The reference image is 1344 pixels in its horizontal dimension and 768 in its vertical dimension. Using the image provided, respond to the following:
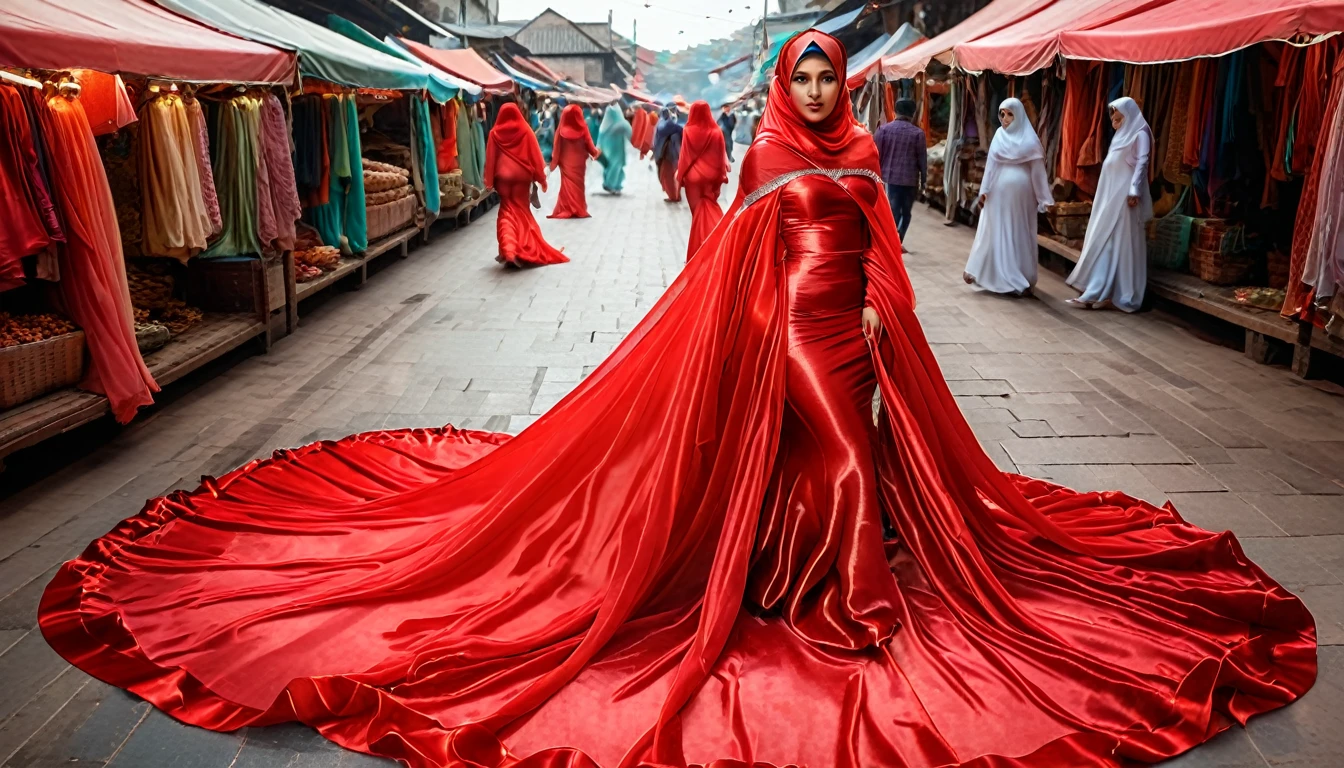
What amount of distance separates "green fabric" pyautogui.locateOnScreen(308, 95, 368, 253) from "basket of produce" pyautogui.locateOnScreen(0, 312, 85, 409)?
4621mm

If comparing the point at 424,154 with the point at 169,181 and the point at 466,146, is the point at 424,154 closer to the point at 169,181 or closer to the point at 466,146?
the point at 466,146

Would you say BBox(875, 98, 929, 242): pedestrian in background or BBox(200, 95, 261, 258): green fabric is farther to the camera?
BBox(875, 98, 929, 242): pedestrian in background

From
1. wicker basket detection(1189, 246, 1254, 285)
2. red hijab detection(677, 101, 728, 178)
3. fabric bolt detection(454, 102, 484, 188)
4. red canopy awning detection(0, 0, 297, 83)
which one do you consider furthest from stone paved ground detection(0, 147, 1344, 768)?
fabric bolt detection(454, 102, 484, 188)

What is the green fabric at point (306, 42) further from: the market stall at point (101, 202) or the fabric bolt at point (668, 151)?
the fabric bolt at point (668, 151)

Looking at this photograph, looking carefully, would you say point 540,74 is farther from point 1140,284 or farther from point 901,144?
point 1140,284

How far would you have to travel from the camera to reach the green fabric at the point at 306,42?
24.0 feet

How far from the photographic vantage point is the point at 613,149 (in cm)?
1977

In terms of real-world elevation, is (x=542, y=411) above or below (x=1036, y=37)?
below

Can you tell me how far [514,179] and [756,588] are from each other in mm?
8530

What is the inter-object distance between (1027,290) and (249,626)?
780 cm

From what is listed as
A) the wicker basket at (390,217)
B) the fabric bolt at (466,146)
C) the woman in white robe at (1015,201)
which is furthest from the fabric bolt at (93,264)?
the fabric bolt at (466,146)

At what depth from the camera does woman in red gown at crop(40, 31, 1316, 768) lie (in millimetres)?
2738

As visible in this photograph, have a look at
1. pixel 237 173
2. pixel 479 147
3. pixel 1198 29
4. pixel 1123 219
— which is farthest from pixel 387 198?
pixel 1198 29

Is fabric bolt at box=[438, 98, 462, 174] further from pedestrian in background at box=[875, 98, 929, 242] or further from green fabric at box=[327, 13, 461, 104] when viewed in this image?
pedestrian in background at box=[875, 98, 929, 242]
